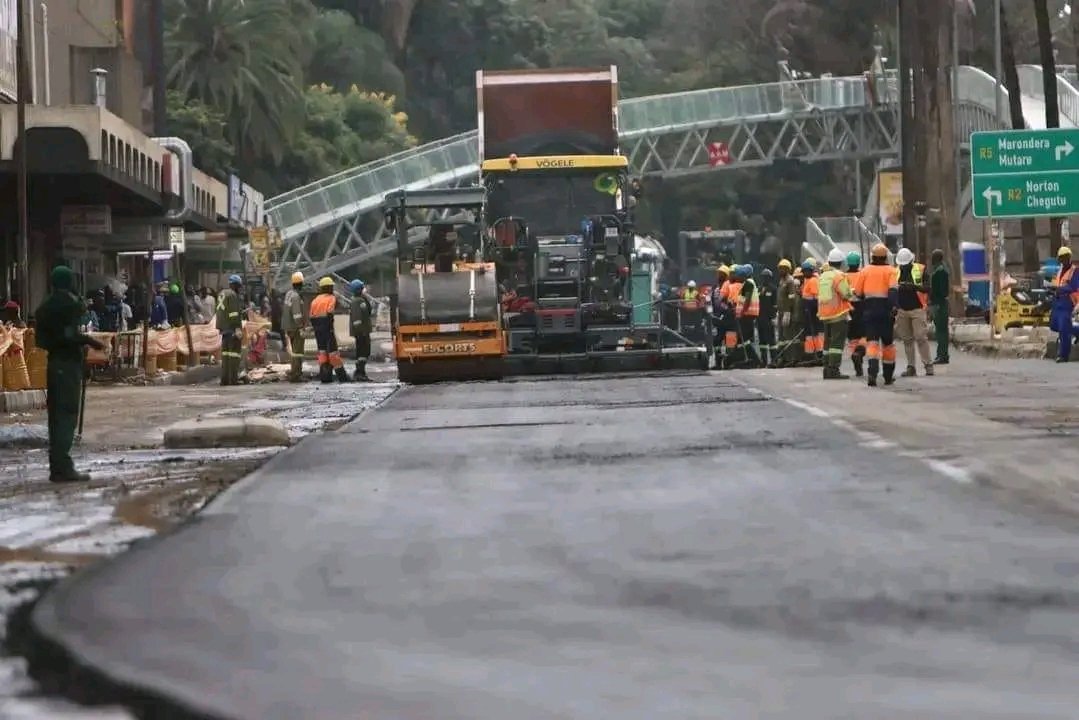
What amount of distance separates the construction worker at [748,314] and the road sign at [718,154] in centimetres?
4850

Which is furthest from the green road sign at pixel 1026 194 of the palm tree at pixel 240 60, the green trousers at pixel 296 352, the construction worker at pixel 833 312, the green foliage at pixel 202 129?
the palm tree at pixel 240 60

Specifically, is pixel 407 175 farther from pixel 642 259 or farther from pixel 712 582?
pixel 712 582

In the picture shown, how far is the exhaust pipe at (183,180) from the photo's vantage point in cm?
Answer: 4925

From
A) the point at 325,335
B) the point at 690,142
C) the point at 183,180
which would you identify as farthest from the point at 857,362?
the point at 690,142

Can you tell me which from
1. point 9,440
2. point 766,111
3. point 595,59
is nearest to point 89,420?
point 9,440

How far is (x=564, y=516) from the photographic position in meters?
12.8

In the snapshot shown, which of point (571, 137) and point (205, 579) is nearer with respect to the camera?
point (205, 579)

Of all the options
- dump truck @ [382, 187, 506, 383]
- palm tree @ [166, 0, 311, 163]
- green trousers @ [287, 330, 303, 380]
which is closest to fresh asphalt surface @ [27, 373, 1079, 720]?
dump truck @ [382, 187, 506, 383]

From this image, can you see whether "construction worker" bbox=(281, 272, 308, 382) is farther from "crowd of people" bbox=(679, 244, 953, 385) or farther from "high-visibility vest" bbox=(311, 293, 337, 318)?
"crowd of people" bbox=(679, 244, 953, 385)

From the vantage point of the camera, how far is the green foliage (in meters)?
74.9

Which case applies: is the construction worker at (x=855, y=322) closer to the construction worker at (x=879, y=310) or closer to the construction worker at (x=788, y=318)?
the construction worker at (x=879, y=310)

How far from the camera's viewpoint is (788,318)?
37.6 metres

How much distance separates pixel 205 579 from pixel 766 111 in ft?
248

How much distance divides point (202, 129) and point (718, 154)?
67.3 feet
